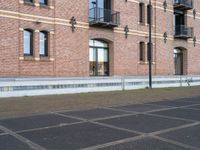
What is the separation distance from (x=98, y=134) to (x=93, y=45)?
56.5 ft

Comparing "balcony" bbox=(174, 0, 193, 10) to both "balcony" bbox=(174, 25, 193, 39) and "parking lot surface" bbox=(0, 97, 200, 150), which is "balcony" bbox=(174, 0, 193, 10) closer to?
"balcony" bbox=(174, 25, 193, 39)

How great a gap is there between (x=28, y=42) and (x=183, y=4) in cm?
1740

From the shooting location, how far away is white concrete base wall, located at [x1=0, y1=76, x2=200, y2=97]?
17.7 m

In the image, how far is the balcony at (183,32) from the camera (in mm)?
31712

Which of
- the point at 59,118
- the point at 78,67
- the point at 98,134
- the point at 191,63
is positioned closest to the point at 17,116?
the point at 59,118

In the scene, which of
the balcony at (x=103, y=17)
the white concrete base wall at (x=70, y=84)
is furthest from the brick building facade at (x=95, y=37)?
the white concrete base wall at (x=70, y=84)

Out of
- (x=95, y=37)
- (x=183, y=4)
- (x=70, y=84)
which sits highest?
(x=183, y=4)

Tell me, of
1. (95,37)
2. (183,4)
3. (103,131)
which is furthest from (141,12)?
(103,131)

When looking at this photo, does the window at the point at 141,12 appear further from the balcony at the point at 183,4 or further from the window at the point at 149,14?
the balcony at the point at 183,4

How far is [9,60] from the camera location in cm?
1923

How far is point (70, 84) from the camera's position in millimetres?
20453

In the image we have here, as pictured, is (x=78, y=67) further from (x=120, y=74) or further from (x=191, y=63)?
(x=191, y=63)

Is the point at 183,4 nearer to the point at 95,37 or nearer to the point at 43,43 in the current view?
the point at 95,37

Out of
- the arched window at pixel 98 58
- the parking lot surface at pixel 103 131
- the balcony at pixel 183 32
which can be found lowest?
A: the parking lot surface at pixel 103 131
